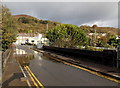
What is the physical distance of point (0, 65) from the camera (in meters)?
11.6

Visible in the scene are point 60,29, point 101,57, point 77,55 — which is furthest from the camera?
point 60,29

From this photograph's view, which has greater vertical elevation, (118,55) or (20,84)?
(118,55)

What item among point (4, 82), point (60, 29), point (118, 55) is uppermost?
point (60, 29)

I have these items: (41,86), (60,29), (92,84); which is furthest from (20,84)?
(60,29)

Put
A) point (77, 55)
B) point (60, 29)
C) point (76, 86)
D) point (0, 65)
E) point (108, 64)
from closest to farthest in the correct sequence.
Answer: point (76, 86) → point (0, 65) → point (108, 64) → point (77, 55) → point (60, 29)

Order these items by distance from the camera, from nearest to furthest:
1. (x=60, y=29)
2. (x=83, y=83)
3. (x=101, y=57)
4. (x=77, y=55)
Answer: (x=83, y=83) < (x=101, y=57) < (x=77, y=55) < (x=60, y=29)

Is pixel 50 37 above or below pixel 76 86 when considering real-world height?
above

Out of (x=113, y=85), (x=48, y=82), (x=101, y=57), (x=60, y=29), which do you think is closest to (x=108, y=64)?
(x=101, y=57)

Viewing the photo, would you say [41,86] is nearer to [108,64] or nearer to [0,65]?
[0,65]

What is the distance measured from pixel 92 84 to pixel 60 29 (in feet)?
162

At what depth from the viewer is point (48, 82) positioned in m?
8.81

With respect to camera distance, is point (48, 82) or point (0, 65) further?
point (0, 65)

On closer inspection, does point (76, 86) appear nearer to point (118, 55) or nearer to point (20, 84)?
point (20, 84)

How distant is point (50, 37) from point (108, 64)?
46226mm
